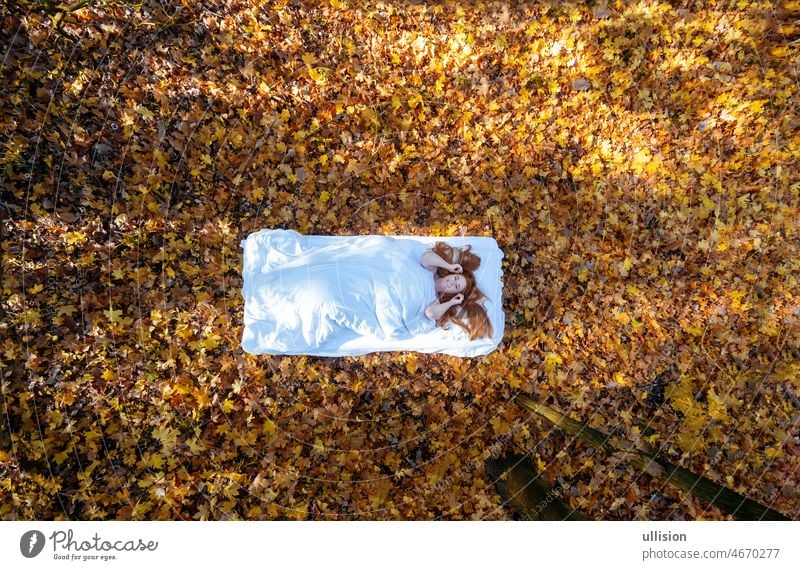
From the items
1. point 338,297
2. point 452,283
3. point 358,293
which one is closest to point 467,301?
point 452,283

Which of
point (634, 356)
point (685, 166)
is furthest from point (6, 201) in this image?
point (685, 166)

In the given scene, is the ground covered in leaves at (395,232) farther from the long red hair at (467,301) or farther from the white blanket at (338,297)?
the long red hair at (467,301)

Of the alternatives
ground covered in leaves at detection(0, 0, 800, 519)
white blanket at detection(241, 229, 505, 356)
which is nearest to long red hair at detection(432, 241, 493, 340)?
white blanket at detection(241, 229, 505, 356)

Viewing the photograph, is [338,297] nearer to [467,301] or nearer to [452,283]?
[452,283]

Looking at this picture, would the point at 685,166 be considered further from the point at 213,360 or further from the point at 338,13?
the point at 213,360

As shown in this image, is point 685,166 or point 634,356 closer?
point 634,356

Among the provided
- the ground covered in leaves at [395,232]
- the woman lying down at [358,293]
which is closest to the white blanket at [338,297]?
the woman lying down at [358,293]

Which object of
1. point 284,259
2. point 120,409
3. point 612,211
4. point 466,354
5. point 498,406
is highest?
point 612,211

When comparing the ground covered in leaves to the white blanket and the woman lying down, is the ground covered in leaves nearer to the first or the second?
the white blanket
